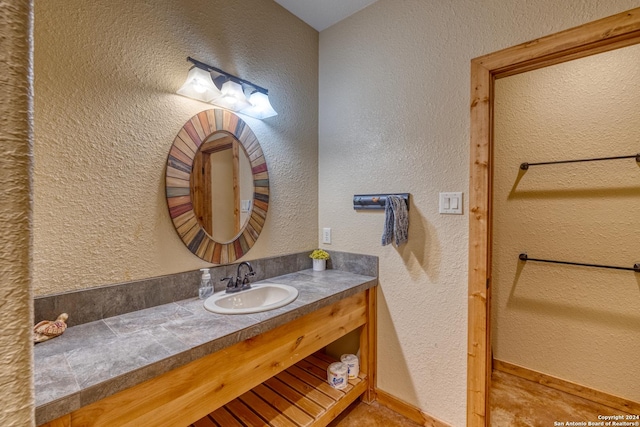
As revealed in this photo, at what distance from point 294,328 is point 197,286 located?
558mm

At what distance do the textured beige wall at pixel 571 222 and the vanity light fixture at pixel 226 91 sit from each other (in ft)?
5.90

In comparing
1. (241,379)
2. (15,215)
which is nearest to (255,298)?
(241,379)

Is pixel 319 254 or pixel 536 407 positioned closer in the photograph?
pixel 536 407

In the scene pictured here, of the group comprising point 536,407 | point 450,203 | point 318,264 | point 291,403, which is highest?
point 450,203

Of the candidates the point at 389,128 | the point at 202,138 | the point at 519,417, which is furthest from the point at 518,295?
the point at 202,138

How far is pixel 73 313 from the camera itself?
1.10 metres

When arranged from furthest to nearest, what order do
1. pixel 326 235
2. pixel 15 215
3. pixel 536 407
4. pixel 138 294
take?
pixel 326 235 < pixel 536 407 < pixel 138 294 < pixel 15 215

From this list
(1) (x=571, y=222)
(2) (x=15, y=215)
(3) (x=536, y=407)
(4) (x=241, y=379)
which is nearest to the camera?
(2) (x=15, y=215)

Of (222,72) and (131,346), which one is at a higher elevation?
(222,72)

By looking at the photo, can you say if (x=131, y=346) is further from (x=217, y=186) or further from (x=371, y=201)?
(x=371, y=201)

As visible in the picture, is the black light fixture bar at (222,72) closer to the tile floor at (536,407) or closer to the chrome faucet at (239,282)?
the chrome faucet at (239,282)

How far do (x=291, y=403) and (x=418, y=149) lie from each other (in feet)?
5.21

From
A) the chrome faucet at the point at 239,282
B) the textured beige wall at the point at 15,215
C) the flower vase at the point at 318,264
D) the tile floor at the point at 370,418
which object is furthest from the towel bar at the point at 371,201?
the textured beige wall at the point at 15,215

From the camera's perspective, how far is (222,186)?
1.60 m
